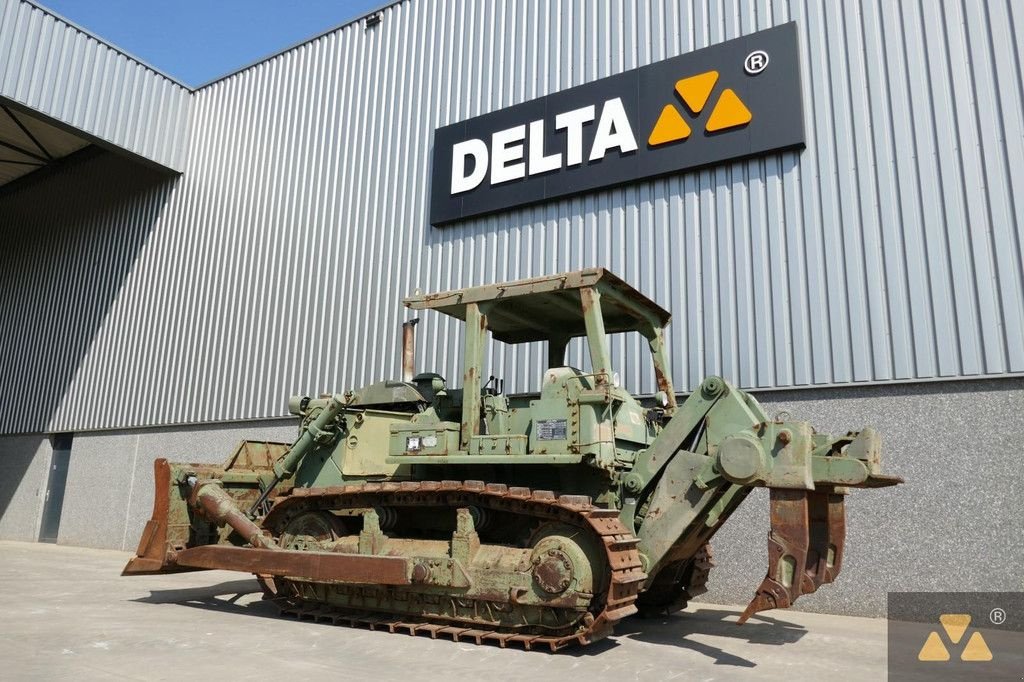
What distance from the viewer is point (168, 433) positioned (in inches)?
661

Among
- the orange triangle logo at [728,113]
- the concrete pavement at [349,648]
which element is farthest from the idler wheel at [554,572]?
the orange triangle logo at [728,113]

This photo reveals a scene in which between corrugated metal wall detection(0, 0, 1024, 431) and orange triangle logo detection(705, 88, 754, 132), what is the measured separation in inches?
27.1

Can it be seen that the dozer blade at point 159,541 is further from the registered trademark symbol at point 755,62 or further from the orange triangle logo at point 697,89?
the registered trademark symbol at point 755,62

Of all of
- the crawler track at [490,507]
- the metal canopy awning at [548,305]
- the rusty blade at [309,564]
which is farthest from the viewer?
the metal canopy awning at [548,305]

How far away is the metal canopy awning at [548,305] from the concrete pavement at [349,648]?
3.22 meters

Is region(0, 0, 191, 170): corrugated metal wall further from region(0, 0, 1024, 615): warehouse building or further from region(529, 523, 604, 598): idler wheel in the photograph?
region(529, 523, 604, 598): idler wheel

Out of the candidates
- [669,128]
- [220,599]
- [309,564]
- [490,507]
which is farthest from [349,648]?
[669,128]

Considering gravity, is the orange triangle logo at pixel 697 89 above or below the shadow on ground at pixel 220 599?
above

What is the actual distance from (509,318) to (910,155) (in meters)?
6.03

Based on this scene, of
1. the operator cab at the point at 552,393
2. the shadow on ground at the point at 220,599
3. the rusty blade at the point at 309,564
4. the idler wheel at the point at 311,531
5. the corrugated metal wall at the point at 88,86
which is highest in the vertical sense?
the corrugated metal wall at the point at 88,86

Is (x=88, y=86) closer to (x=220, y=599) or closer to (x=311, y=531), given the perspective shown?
(x=220, y=599)

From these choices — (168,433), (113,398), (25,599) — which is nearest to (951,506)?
(25,599)

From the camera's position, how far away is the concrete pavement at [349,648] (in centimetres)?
529

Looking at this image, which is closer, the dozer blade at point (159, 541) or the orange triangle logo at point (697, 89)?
the dozer blade at point (159, 541)
